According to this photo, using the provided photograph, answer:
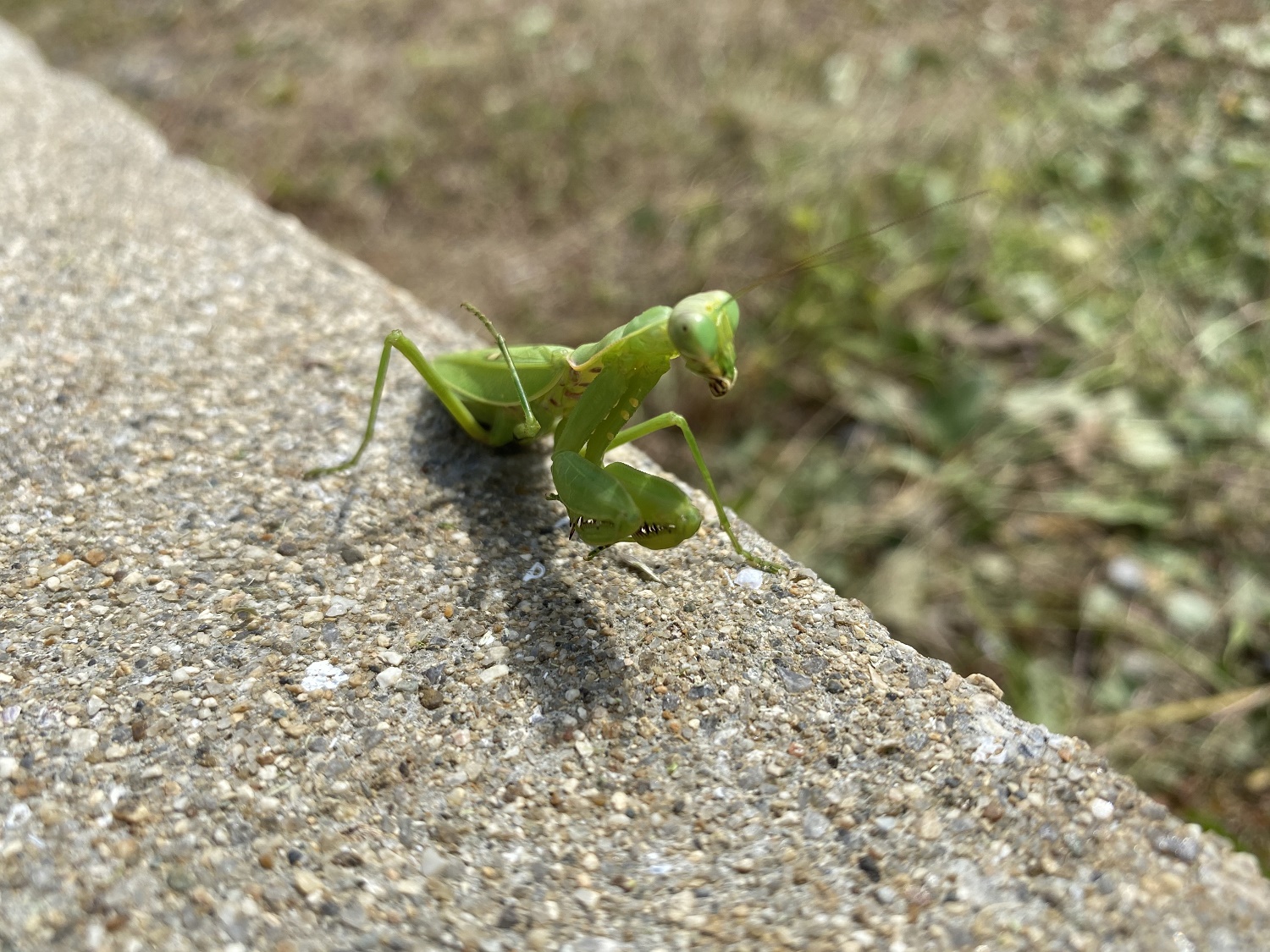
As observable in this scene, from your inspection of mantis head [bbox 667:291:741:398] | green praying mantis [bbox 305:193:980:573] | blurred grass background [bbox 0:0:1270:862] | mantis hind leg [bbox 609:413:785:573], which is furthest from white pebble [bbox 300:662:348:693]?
blurred grass background [bbox 0:0:1270:862]

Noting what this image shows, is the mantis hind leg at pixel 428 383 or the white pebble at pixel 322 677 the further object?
the mantis hind leg at pixel 428 383

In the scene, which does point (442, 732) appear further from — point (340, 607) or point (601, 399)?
point (601, 399)

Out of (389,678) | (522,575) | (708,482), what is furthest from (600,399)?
(389,678)

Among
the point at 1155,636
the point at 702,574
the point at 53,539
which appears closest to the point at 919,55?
the point at 1155,636

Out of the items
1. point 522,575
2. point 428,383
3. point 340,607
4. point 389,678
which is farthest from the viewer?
point 428,383

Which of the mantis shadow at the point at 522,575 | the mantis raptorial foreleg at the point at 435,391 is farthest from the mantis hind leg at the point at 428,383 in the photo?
the mantis shadow at the point at 522,575

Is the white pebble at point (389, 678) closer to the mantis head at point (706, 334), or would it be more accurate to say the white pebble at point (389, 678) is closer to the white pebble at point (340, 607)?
the white pebble at point (340, 607)

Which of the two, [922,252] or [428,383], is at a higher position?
[428,383]
